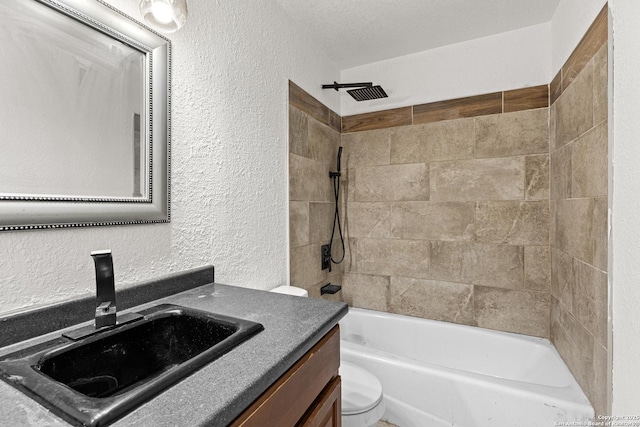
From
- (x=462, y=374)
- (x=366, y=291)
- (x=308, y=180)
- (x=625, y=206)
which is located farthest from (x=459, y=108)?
(x=462, y=374)

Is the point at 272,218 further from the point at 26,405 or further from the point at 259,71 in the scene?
the point at 26,405

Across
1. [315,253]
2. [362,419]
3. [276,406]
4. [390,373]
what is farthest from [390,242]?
[276,406]

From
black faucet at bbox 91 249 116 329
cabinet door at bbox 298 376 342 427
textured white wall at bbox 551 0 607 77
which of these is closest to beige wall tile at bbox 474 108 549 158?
textured white wall at bbox 551 0 607 77

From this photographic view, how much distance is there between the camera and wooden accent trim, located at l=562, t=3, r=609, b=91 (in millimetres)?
1216

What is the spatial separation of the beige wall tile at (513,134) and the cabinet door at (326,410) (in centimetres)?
187

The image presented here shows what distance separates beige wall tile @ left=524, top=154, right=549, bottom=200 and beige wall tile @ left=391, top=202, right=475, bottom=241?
1.15 feet

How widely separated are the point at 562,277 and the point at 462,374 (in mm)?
828

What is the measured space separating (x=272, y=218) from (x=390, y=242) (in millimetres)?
1091

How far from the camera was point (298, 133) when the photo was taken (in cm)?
201

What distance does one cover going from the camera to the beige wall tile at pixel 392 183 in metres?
2.31

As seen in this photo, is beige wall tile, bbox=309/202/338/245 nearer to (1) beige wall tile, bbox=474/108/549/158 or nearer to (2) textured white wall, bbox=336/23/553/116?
(2) textured white wall, bbox=336/23/553/116

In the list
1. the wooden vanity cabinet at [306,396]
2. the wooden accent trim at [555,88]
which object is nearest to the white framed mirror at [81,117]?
the wooden vanity cabinet at [306,396]

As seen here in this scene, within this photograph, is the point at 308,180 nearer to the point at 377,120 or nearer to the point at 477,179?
the point at 377,120

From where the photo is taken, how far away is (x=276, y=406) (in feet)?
2.13
